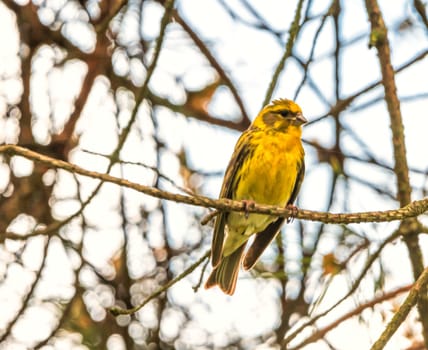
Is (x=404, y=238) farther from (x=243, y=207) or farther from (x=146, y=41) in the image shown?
(x=146, y=41)

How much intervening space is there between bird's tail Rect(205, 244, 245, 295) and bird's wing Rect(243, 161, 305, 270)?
0.91ft

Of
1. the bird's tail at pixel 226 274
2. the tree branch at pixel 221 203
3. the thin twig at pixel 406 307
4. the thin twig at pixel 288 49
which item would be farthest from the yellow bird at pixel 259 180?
the thin twig at pixel 406 307

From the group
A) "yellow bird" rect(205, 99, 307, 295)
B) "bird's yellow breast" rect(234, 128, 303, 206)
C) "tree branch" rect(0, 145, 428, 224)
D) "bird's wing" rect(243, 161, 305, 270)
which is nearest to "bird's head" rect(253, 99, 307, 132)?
"yellow bird" rect(205, 99, 307, 295)

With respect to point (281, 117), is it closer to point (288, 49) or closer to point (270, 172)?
point (270, 172)

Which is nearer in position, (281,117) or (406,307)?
(406,307)

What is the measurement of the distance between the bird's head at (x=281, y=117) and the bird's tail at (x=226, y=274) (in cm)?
Result: 86

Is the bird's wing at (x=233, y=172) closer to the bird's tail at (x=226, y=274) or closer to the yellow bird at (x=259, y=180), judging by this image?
the yellow bird at (x=259, y=180)

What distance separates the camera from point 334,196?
4215mm

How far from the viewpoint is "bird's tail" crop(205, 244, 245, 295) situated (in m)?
4.57

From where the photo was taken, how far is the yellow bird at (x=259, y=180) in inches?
173

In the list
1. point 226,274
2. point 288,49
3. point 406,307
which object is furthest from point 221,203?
point 226,274

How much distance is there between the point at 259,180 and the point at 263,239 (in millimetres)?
358

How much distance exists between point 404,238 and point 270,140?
1.40m

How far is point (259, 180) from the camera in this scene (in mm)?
4395
